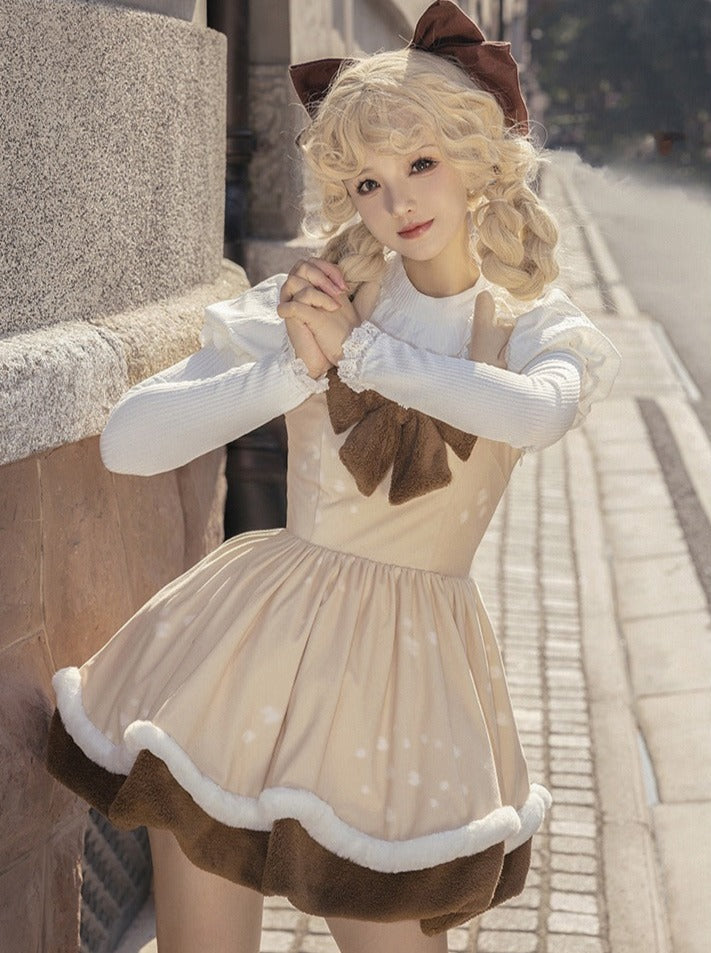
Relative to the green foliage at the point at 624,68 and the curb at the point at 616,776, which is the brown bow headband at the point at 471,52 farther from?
the green foliage at the point at 624,68

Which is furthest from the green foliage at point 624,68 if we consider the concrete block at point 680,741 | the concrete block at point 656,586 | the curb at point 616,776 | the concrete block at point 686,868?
the concrete block at point 686,868

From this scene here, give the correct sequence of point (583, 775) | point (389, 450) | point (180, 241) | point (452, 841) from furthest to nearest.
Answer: point (583, 775), point (180, 241), point (389, 450), point (452, 841)

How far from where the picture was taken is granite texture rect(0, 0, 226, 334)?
2.56 meters

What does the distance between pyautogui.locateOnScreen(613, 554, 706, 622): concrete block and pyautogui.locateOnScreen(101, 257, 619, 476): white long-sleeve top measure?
13.0ft

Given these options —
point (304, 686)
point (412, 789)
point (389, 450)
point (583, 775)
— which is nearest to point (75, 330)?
point (389, 450)

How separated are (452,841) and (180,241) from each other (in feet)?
5.19

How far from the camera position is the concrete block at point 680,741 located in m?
4.66

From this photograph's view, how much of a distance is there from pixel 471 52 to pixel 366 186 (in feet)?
1.04

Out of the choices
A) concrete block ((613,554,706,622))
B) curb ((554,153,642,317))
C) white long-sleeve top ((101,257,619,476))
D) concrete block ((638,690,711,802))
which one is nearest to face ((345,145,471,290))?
white long-sleeve top ((101,257,619,476))

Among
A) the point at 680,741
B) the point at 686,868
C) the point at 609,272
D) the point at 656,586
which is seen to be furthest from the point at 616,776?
the point at 609,272

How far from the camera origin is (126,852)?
3686 mm

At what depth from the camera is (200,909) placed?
2518mm

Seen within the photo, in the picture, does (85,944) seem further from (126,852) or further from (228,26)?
(228,26)

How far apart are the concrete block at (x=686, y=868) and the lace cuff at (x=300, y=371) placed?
201 centimetres
